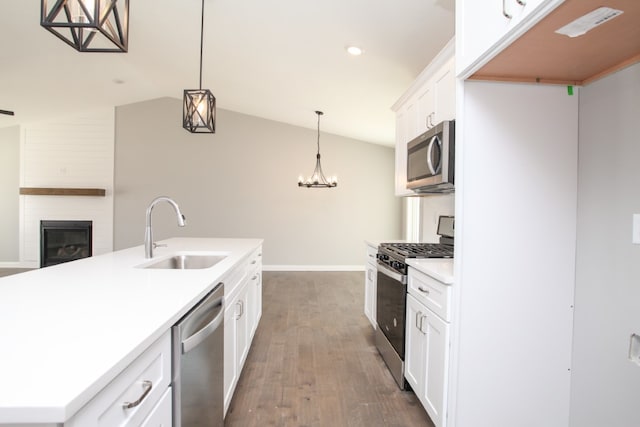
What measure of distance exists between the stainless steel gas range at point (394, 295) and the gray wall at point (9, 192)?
22.7 feet

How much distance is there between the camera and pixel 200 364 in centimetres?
121

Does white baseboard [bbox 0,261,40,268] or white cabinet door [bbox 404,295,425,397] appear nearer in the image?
white cabinet door [bbox 404,295,425,397]

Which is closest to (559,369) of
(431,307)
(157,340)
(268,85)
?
(431,307)

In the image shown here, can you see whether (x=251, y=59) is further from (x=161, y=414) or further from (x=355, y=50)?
(x=161, y=414)

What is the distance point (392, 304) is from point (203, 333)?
1504mm

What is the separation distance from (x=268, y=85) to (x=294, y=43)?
4.72 ft

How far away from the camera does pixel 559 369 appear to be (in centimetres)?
152

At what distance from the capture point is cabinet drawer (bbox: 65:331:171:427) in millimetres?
639

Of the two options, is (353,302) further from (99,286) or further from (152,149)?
(152,149)

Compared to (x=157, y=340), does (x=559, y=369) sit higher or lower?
lower

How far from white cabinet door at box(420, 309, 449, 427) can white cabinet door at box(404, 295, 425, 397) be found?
60 mm

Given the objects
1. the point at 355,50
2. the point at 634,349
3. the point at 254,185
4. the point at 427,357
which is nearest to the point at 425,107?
the point at 355,50

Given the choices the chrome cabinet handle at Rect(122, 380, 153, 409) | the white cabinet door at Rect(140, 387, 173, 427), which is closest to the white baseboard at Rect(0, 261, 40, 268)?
the white cabinet door at Rect(140, 387, 173, 427)

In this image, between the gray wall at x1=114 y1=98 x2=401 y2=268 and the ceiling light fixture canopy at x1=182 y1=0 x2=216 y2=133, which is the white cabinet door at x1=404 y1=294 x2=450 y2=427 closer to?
the ceiling light fixture canopy at x1=182 y1=0 x2=216 y2=133
